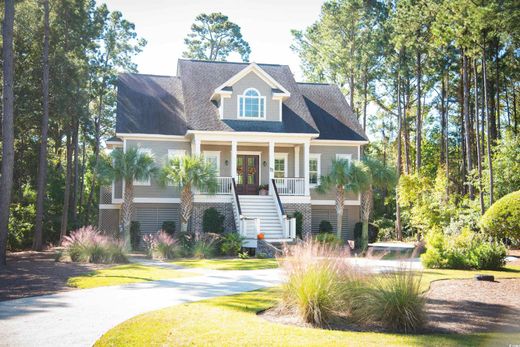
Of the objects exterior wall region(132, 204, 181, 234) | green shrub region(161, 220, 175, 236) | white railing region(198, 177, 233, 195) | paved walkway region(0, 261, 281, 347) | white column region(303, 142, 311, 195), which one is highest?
white column region(303, 142, 311, 195)

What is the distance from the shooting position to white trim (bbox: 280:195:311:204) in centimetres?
2728

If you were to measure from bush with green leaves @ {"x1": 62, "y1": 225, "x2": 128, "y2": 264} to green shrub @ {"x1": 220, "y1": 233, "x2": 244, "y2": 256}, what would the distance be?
15.1 ft

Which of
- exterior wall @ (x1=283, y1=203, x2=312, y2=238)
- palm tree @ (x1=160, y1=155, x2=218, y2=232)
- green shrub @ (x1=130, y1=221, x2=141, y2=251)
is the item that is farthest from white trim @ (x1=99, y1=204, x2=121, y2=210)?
exterior wall @ (x1=283, y1=203, x2=312, y2=238)

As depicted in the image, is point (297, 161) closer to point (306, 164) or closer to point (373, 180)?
point (306, 164)

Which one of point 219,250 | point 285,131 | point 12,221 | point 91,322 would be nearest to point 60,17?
point 12,221

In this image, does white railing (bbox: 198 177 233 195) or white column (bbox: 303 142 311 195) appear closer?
white railing (bbox: 198 177 233 195)

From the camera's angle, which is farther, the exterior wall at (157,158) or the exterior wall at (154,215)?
the exterior wall at (154,215)

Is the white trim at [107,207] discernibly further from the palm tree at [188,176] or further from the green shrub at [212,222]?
the green shrub at [212,222]

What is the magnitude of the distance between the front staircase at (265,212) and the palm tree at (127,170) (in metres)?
4.87

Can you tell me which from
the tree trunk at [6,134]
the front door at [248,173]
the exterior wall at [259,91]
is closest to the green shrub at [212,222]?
the front door at [248,173]

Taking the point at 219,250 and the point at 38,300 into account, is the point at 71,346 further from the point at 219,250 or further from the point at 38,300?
the point at 219,250

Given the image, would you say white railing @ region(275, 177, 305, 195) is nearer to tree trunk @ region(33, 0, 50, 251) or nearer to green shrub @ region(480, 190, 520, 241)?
tree trunk @ region(33, 0, 50, 251)

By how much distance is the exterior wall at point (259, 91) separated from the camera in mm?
28547

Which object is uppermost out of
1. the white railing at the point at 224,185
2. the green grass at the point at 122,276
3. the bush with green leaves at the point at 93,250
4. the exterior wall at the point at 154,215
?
the white railing at the point at 224,185
